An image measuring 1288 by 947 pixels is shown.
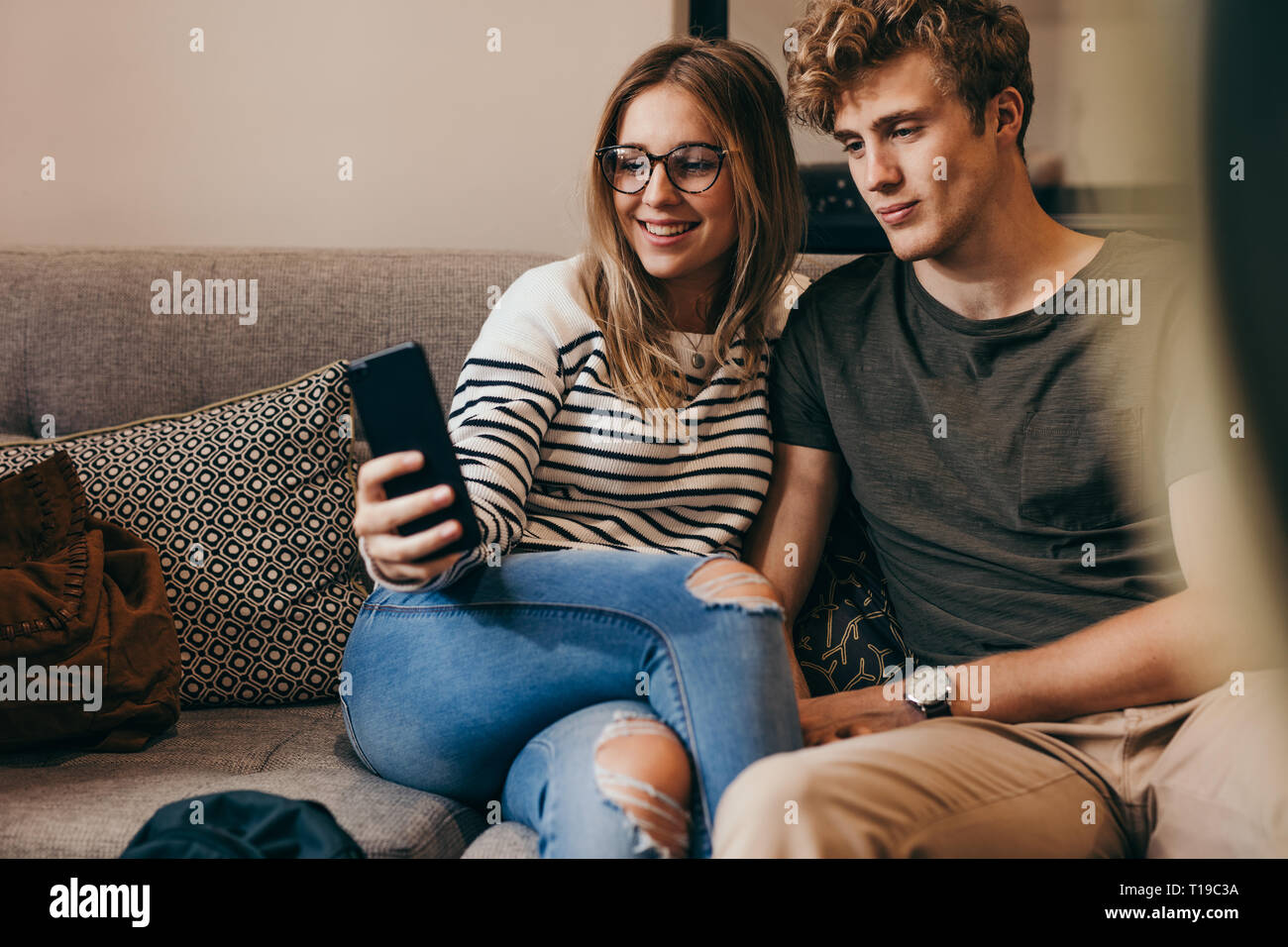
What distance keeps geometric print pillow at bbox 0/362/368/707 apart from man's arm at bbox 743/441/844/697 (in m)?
0.53

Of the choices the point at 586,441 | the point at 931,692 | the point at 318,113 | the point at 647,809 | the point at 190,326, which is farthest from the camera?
the point at 318,113

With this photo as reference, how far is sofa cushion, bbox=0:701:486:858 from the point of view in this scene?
903mm

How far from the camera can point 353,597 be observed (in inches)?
49.6

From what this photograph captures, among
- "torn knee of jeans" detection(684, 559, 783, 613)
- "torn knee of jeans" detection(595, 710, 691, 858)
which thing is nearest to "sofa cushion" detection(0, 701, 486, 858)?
"torn knee of jeans" detection(595, 710, 691, 858)

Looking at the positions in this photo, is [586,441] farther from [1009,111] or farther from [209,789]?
[1009,111]

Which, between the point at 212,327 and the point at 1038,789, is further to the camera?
the point at 212,327

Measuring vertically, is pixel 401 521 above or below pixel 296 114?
below

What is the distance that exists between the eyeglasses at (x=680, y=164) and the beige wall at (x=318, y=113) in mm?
473

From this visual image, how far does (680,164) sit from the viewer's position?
1138mm

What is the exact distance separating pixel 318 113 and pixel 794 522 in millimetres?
1079

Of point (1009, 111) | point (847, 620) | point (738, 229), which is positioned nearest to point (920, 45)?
point (1009, 111)

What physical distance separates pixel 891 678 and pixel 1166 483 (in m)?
0.38

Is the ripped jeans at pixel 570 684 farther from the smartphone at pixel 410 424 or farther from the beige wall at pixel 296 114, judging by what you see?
the beige wall at pixel 296 114
